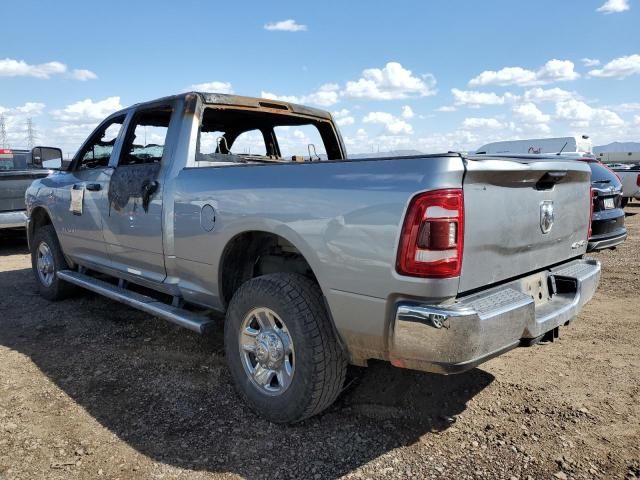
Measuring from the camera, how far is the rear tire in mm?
5566

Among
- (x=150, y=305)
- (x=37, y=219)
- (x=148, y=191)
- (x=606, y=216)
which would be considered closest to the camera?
(x=148, y=191)

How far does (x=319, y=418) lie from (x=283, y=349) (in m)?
0.51

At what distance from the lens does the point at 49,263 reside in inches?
227

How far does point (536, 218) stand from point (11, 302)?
5500 mm

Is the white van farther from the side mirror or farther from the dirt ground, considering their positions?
the dirt ground

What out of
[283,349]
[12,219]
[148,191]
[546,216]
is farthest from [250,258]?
[12,219]

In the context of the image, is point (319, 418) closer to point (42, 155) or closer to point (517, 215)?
point (517, 215)

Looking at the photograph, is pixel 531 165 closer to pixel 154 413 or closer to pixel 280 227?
pixel 280 227

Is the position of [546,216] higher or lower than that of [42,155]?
lower

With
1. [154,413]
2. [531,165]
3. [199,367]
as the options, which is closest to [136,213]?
[199,367]

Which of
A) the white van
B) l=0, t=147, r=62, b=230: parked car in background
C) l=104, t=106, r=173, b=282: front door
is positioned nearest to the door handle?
l=104, t=106, r=173, b=282: front door

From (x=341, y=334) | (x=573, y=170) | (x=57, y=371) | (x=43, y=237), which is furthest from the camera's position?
(x=43, y=237)

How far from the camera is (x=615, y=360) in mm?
3939

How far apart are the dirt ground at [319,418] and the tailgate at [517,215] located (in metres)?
0.92
